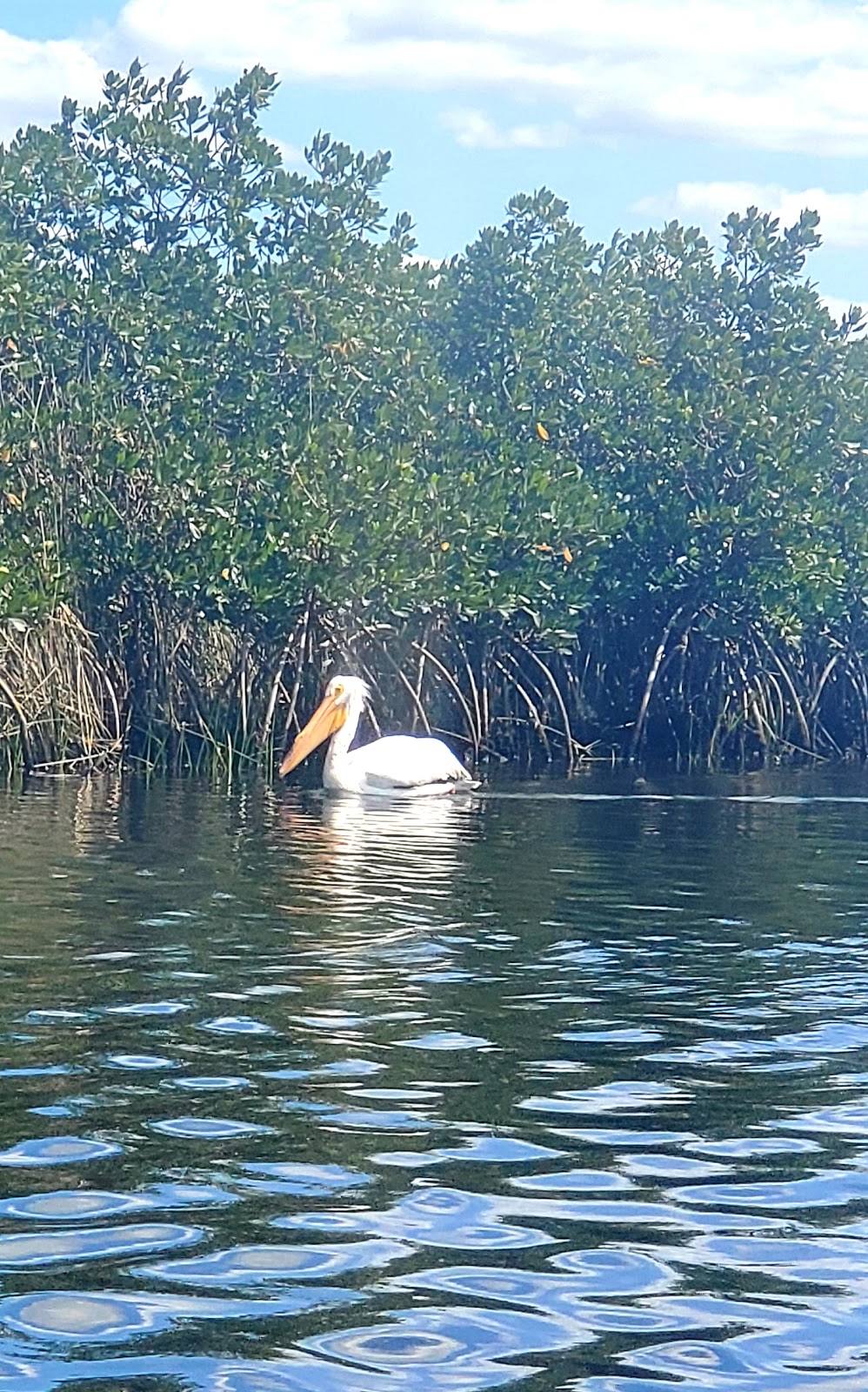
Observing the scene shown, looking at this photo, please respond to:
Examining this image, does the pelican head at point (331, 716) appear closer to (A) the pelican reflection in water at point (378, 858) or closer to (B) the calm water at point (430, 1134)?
(A) the pelican reflection in water at point (378, 858)

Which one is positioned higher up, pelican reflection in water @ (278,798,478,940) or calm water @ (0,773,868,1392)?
pelican reflection in water @ (278,798,478,940)

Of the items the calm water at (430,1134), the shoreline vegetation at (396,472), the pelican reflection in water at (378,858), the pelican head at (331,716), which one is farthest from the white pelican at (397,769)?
the calm water at (430,1134)

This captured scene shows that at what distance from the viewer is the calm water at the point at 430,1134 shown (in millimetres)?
4688

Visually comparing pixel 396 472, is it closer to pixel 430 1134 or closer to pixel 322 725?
pixel 322 725

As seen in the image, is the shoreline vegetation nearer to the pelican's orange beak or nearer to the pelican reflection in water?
the pelican's orange beak

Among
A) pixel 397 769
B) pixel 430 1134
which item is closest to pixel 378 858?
pixel 397 769

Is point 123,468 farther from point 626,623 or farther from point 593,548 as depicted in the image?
point 626,623

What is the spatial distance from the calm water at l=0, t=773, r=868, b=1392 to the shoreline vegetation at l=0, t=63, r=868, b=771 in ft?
36.1

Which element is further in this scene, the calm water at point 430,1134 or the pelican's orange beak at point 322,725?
the pelican's orange beak at point 322,725

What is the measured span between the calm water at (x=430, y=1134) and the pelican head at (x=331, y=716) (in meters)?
8.30

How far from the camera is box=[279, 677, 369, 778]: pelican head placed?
2133 cm

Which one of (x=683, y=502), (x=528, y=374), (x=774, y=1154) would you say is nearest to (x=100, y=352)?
(x=528, y=374)

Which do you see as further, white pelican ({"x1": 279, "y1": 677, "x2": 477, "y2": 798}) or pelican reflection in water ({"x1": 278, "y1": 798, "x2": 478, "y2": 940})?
white pelican ({"x1": 279, "y1": 677, "x2": 477, "y2": 798})

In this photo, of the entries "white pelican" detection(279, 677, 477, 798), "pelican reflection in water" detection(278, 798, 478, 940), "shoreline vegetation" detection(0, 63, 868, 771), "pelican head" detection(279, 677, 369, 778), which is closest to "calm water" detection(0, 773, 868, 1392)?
"pelican reflection in water" detection(278, 798, 478, 940)
